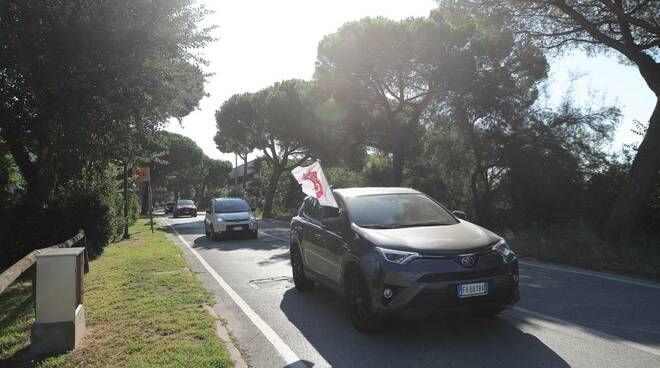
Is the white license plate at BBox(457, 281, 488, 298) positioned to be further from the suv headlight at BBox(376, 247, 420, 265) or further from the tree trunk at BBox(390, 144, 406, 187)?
the tree trunk at BBox(390, 144, 406, 187)

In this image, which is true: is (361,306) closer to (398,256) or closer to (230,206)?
(398,256)

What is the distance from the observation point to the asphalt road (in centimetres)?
451

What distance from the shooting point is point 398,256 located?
4934mm

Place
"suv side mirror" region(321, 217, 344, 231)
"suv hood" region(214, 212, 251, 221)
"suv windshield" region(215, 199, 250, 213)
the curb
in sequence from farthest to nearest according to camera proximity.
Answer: "suv windshield" region(215, 199, 250, 213) → "suv hood" region(214, 212, 251, 221) → "suv side mirror" region(321, 217, 344, 231) → the curb

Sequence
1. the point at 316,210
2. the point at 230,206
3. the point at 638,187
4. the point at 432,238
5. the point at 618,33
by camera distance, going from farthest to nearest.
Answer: the point at 230,206 → the point at 618,33 → the point at 638,187 → the point at 316,210 → the point at 432,238

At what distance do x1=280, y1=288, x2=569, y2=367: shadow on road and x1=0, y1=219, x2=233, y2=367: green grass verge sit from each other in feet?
3.79

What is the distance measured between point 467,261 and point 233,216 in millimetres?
13819

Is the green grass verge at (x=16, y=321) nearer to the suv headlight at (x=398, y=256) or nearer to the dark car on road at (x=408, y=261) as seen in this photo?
the dark car on road at (x=408, y=261)

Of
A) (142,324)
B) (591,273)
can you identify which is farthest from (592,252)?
(142,324)

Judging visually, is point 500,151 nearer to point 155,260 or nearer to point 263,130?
point 155,260

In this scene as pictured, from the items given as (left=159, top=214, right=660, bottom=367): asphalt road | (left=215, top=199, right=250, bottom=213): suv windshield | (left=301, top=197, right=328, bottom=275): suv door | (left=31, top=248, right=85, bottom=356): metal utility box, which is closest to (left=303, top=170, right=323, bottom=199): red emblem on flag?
(left=301, top=197, right=328, bottom=275): suv door

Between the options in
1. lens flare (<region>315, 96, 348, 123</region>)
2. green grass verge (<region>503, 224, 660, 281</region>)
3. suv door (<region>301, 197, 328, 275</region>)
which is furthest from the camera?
lens flare (<region>315, 96, 348, 123</region>)

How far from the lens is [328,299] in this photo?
7250 mm

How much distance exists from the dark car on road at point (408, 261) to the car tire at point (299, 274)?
1052 millimetres
